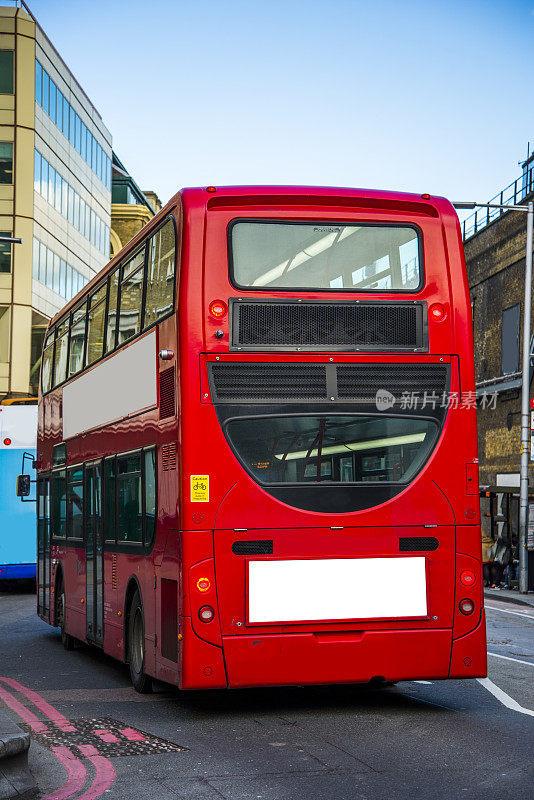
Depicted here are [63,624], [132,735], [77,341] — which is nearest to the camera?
[132,735]

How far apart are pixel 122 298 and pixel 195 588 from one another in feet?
13.2

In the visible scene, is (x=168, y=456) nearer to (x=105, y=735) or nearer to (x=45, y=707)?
(x=105, y=735)

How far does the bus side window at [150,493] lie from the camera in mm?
10391

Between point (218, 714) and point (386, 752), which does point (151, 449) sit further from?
point (386, 752)

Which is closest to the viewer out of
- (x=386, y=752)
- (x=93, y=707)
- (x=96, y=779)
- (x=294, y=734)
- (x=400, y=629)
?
(x=96, y=779)

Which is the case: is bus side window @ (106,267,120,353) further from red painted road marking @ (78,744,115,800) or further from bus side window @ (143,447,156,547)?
red painted road marking @ (78,744,115,800)

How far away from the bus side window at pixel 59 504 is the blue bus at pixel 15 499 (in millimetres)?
8346

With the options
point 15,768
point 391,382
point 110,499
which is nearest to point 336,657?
point 391,382

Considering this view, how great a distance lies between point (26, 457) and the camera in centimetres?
2456

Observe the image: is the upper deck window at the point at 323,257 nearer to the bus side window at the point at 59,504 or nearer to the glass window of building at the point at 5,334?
the bus side window at the point at 59,504

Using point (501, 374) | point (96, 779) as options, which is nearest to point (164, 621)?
point (96, 779)

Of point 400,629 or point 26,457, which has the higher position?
point 26,457

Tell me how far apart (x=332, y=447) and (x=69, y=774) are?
335 centimetres

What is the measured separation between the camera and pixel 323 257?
973 cm
